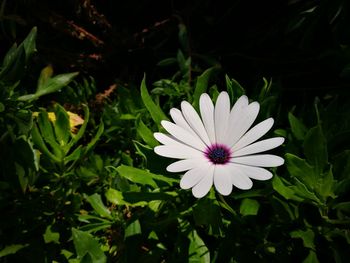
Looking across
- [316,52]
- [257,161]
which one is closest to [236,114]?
[257,161]

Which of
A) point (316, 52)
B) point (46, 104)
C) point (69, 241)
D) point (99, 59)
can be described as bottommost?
point (69, 241)

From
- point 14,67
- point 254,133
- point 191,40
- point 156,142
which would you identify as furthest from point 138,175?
point 191,40

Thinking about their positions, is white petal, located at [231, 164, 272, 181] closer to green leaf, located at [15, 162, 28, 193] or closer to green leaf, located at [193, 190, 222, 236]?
green leaf, located at [193, 190, 222, 236]

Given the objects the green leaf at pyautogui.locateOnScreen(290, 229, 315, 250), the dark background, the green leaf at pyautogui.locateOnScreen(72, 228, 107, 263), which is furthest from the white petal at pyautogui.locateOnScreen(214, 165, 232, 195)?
the dark background

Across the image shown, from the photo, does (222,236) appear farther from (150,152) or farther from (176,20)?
(176,20)

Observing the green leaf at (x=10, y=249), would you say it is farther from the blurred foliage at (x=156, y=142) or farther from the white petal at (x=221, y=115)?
the white petal at (x=221, y=115)

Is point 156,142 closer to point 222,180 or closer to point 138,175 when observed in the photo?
point 138,175
